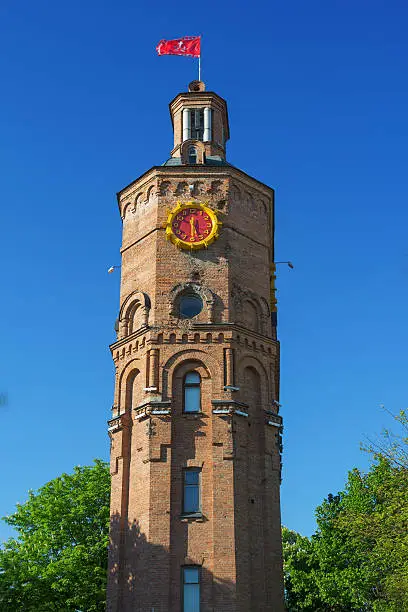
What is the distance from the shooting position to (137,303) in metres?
34.5

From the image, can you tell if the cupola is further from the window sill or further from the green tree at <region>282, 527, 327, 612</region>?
the green tree at <region>282, 527, 327, 612</region>

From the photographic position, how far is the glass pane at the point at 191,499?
2975 centimetres

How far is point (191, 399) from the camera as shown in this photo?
31.9 metres

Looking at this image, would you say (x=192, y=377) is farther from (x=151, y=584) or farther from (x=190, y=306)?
(x=151, y=584)

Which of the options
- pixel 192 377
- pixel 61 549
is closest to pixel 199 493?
pixel 192 377

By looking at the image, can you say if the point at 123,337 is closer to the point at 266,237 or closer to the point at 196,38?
the point at 266,237

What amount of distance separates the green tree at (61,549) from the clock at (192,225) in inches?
579

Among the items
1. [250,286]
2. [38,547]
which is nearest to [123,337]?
[250,286]

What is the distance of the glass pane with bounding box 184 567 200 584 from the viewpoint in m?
Answer: 28.6

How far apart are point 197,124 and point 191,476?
1800 centimetres

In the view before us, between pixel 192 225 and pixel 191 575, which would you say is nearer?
pixel 191 575

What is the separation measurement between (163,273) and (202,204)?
372 centimetres

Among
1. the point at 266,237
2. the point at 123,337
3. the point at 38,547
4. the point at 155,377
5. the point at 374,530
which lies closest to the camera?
the point at 374,530

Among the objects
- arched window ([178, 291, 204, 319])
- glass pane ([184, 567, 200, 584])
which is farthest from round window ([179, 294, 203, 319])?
glass pane ([184, 567, 200, 584])
